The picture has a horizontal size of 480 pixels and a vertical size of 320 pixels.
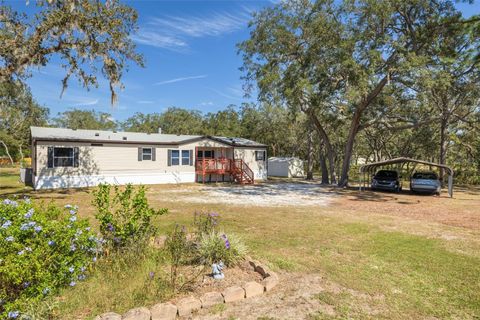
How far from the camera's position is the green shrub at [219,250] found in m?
5.21

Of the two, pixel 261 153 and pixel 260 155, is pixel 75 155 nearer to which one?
pixel 260 155

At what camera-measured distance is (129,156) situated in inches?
798

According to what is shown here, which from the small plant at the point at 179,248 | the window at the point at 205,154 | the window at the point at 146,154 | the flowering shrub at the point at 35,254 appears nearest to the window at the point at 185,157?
the window at the point at 205,154

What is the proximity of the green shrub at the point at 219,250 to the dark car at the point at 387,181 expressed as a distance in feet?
54.7

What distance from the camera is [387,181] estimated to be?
19234mm

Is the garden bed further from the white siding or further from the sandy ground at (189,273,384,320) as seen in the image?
the white siding

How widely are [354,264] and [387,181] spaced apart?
15.5m

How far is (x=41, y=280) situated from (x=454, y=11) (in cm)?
2133

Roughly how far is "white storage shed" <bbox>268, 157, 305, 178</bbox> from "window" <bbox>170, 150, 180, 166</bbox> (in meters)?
13.0

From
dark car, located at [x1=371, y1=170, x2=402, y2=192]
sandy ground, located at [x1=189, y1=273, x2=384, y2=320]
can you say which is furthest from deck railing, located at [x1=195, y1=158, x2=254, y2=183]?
sandy ground, located at [x1=189, y1=273, x2=384, y2=320]

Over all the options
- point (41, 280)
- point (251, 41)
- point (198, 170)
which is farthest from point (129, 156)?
point (41, 280)

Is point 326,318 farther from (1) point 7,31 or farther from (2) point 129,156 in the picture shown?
(2) point 129,156

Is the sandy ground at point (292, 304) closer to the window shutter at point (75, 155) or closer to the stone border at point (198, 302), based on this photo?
the stone border at point (198, 302)

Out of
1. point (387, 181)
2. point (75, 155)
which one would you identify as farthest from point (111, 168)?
point (387, 181)
